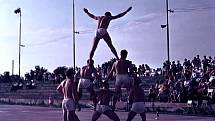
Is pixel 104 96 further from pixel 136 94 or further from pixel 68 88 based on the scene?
pixel 68 88

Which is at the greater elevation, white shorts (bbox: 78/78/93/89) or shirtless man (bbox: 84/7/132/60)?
shirtless man (bbox: 84/7/132/60)

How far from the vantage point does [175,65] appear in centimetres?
3691

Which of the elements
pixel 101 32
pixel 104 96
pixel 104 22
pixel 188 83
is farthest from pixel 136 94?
pixel 188 83

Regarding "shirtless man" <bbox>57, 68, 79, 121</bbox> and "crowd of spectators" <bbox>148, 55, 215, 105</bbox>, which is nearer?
"shirtless man" <bbox>57, 68, 79, 121</bbox>

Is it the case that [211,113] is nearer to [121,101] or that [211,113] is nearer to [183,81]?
[183,81]

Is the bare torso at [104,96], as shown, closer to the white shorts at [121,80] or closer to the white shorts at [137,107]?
the white shorts at [137,107]

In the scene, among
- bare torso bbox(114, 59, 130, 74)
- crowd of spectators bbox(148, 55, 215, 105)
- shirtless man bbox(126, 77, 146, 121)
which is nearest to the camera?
bare torso bbox(114, 59, 130, 74)

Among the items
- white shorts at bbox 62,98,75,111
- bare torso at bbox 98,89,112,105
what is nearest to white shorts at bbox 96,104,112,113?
bare torso at bbox 98,89,112,105

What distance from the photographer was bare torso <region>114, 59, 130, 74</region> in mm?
16031

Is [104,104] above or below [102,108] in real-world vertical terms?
above

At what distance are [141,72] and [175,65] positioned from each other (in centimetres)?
771

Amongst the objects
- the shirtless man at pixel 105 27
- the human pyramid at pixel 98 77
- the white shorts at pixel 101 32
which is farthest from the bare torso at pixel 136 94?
the white shorts at pixel 101 32

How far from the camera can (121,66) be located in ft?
52.7

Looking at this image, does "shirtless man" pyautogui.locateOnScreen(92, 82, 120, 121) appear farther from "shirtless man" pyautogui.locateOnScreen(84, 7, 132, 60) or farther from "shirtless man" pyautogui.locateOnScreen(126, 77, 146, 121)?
"shirtless man" pyautogui.locateOnScreen(84, 7, 132, 60)
